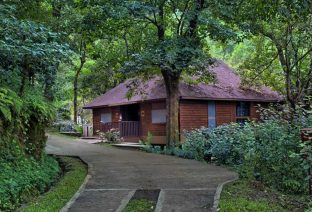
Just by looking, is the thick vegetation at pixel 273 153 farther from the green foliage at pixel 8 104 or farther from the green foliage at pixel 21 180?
the green foliage at pixel 8 104

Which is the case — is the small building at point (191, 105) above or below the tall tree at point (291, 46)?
below

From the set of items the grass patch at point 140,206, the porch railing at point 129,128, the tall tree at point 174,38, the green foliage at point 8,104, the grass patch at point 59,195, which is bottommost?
the grass patch at point 140,206

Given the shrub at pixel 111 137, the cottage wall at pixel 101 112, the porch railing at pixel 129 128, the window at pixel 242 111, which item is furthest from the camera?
the cottage wall at pixel 101 112

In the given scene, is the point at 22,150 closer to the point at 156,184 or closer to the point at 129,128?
the point at 156,184

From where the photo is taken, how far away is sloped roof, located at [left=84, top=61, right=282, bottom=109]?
2017 cm

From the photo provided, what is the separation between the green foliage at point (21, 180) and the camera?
640 cm

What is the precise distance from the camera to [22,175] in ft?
24.4

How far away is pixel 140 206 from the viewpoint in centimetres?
637

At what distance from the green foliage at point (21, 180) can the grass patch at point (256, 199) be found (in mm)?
3359

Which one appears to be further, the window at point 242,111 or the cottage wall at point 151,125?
the window at point 242,111

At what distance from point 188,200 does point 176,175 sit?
249 cm

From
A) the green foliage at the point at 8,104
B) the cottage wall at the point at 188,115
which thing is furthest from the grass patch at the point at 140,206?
the cottage wall at the point at 188,115

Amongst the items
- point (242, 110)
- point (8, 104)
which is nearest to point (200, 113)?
point (242, 110)

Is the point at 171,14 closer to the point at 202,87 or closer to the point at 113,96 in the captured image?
the point at 202,87
